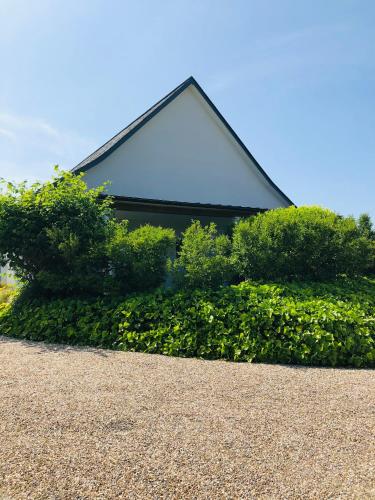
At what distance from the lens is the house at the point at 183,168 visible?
37.0ft

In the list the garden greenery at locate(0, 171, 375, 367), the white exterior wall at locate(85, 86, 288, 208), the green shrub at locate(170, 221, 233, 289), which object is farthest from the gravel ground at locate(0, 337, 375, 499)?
the white exterior wall at locate(85, 86, 288, 208)

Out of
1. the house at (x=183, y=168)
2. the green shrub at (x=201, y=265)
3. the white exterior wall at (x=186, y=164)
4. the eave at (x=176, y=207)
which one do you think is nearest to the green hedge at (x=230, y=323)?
the green shrub at (x=201, y=265)

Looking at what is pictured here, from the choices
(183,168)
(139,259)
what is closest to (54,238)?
(139,259)

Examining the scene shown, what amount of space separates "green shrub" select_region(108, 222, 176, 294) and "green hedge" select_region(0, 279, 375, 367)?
48 centimetres

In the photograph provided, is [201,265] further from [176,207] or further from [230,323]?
[176,207]

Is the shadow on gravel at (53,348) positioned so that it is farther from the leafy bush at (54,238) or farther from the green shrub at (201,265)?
the green shrub at (201,265)

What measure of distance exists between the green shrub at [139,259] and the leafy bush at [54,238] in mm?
379

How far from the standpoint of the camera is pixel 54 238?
24.1ft

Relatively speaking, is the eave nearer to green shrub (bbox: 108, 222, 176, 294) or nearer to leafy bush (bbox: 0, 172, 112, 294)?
leafy bush (bbox: 0, 172, 112, 294)

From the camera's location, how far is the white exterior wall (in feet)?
38.0

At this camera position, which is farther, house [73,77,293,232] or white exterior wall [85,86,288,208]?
white exterior wall [85,86,288,208]

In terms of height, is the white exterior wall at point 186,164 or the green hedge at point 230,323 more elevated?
the white exterior wall at point 186,164

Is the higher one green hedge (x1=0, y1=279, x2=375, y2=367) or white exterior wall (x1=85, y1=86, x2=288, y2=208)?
white exterior wall (x1=85, y1=86, x2=288, y2=208)

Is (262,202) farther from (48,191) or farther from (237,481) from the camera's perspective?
(237,481)
